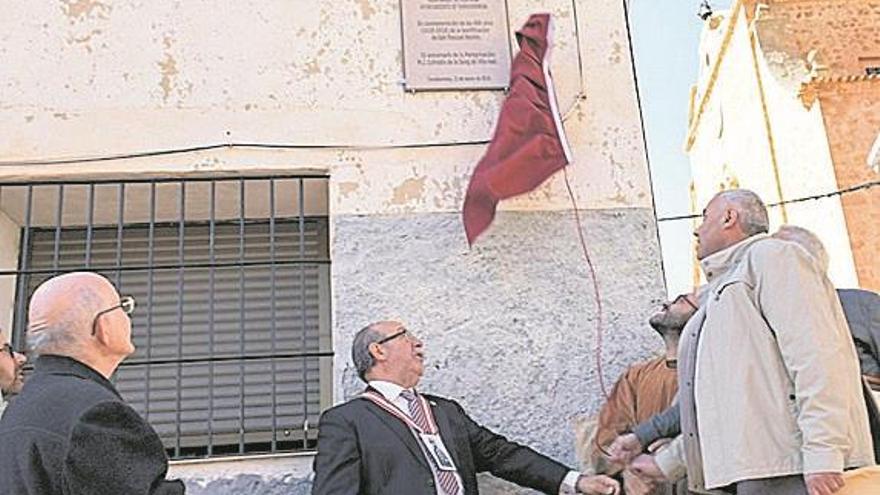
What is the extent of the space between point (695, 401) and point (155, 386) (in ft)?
8.59

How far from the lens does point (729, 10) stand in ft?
67.1

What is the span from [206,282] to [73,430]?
253 cm

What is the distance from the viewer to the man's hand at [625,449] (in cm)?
395

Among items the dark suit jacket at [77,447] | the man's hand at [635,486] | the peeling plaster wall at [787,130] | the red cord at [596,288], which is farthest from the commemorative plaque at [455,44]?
the peeling plaster wall at [787,130]

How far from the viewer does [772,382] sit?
314 centimetres

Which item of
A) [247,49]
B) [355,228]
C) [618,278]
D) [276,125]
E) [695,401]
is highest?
[247,49]

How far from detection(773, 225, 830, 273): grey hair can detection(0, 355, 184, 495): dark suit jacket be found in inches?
88.0

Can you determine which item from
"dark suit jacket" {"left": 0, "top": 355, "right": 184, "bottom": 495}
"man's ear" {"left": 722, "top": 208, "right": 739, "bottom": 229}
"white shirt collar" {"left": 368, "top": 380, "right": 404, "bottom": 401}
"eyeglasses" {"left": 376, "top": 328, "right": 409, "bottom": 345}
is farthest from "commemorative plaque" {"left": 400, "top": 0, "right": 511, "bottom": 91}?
"dark suit jacket" {"left": 0, "top": 355, "right": 184, "bottom": 495}

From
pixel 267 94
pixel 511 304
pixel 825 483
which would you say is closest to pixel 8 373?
pixel 267 94

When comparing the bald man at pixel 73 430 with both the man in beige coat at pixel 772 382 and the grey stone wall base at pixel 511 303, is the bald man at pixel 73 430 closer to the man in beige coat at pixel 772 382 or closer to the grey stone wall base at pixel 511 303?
the man in beige coat at pixel 772 382

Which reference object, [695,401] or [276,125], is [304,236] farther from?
[695,401]

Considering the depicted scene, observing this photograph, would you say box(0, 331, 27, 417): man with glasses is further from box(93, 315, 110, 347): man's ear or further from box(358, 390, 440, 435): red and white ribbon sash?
box(358, 390, 440, 435): red and white ribbon sash

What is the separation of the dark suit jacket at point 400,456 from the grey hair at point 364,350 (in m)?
0.22

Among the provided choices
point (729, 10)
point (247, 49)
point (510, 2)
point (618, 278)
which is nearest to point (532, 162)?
point (618, 278)
